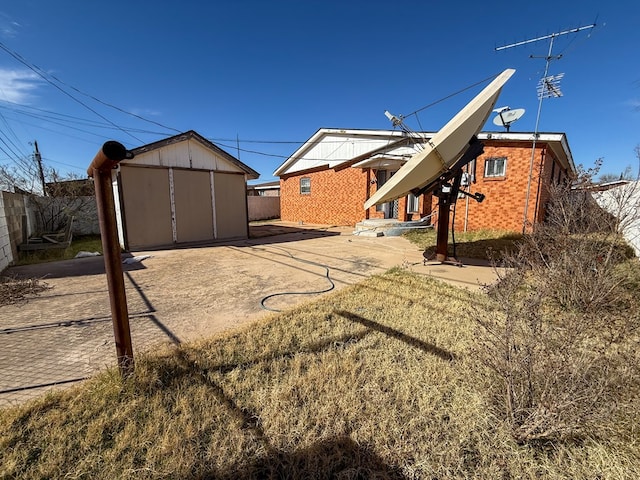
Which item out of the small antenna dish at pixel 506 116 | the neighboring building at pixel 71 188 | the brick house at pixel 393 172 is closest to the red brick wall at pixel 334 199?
the brick house at pixel 393 172

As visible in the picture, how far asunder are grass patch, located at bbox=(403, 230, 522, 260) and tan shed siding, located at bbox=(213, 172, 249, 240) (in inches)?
282

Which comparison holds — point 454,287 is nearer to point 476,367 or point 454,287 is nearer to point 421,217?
point 476,367

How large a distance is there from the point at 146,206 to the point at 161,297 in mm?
6109

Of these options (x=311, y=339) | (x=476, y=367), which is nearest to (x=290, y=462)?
(x=311, y=339)

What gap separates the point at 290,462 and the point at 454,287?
426 centimetres

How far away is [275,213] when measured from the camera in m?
24.5

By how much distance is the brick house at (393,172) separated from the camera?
416 inches

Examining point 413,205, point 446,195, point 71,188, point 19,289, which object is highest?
point 71,188

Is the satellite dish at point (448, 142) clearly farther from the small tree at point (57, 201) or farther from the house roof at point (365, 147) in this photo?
the small tree at point (57, 201)

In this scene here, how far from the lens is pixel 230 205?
38.5 feet

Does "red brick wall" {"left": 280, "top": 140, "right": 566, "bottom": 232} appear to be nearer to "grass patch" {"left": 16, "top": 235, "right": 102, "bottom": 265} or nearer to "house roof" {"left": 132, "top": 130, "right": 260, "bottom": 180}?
"house roof" {"left": 132, "top": 130, "right": 260, "bottom": 180}

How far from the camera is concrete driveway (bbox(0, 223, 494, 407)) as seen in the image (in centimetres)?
287

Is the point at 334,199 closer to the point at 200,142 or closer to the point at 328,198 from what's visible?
the point at 328,198

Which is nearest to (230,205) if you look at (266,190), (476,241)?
(476,241)
